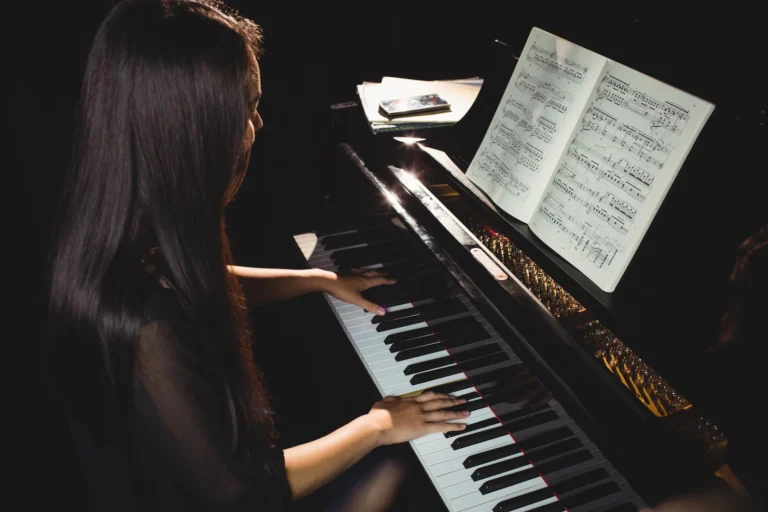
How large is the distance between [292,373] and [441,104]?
4.45ft

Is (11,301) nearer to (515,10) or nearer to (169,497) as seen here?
(169,497)

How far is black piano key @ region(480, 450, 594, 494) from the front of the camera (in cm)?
130

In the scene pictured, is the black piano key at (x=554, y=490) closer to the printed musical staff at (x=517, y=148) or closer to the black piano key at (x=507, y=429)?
the black piano key at (x=507, y=429)

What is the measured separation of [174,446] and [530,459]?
2.80 feet

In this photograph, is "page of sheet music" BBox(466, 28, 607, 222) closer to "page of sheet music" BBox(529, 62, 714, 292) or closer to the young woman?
"page of sheet music" BBox(529, 62, 714, 292)

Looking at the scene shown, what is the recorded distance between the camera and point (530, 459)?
1.34 meters

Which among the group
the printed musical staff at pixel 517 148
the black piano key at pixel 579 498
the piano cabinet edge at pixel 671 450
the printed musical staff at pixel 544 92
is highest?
the printed musical staff at pixel 544 92

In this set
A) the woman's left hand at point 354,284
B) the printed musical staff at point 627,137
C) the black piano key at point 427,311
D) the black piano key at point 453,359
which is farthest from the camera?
the woman's left hand at point 354,284

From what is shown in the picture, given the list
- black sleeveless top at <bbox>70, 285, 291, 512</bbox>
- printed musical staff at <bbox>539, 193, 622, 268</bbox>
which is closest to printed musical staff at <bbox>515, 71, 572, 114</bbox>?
printed musical staff at <bbox>539, 193, 622, 268</bbox>

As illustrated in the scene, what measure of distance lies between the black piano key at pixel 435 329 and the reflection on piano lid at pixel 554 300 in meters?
0.18

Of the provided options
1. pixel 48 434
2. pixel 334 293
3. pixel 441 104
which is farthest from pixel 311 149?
pixel 48 434

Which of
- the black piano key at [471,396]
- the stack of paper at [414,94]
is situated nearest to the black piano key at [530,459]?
the black piano key at [471,396]

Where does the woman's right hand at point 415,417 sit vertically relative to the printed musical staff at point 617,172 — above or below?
below

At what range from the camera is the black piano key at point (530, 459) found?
4.33 ft
